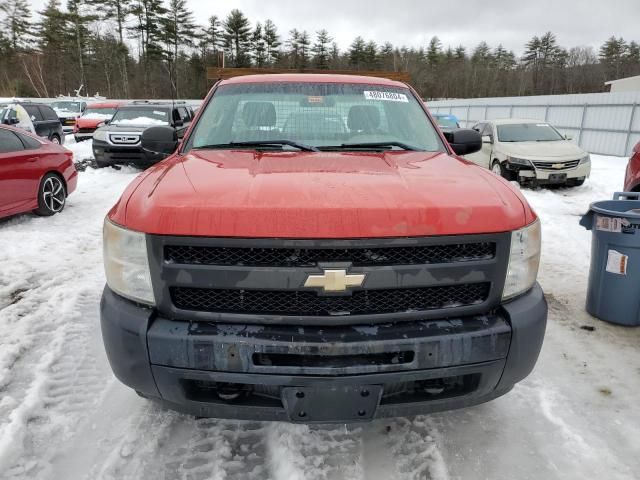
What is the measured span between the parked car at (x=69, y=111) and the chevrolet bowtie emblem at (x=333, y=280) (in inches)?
1036

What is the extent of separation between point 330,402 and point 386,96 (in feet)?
7.90

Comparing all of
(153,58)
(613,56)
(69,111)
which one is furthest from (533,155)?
(613,56)

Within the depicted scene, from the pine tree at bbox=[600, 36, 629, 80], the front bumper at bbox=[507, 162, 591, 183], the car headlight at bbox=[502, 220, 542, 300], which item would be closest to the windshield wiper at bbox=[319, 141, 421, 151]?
the car headlight at bbox=[502, 220, 542, 300]

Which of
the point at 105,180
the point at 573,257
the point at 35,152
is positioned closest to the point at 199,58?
the point at 105,180

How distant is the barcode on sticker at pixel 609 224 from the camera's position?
375 cm

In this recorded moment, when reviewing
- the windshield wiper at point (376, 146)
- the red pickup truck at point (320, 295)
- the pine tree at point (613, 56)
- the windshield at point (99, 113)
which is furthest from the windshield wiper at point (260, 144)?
the pine tree at point (613, 56)

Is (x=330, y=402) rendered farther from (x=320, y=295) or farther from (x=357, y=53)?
(x=357, y=53)

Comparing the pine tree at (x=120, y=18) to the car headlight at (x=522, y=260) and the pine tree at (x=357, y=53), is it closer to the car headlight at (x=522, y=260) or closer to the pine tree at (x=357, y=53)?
the pine tree at (x=357, y=53)

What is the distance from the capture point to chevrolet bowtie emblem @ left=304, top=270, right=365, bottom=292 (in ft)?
6.09

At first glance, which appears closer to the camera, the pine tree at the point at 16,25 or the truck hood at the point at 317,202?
the truck hood at the point at 317,202

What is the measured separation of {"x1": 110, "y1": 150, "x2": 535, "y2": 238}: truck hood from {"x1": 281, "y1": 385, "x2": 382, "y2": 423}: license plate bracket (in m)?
0.62

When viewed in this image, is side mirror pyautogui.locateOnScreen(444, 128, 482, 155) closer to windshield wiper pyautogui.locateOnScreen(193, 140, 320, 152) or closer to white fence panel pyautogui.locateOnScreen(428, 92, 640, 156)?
windshield wiper pyautogui.locateOnScreen(193, 140, 320, 152)

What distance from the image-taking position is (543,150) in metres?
10.8

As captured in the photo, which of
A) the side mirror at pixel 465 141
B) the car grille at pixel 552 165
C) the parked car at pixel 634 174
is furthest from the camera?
the car grille at pixel 552 165
